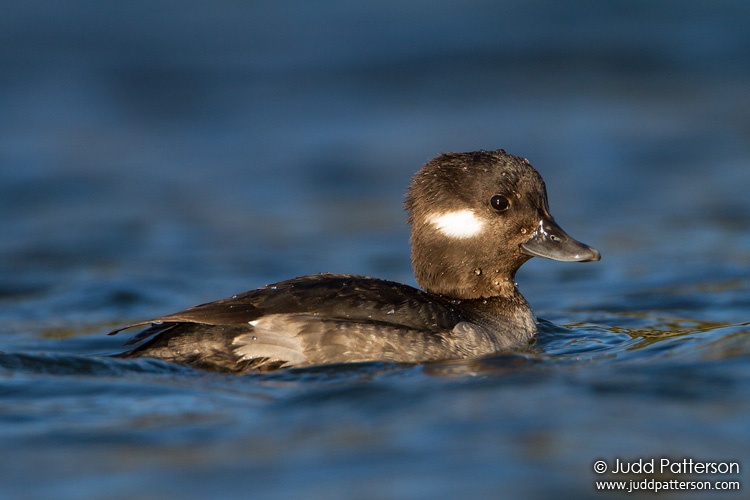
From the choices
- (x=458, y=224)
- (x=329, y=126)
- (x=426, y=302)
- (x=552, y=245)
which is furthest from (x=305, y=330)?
(x=329, y=126)

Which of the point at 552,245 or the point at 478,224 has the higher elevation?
the point at 478,224

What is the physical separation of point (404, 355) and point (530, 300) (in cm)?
327

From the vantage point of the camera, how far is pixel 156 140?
15633mm

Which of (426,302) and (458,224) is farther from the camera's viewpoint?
(458,224)

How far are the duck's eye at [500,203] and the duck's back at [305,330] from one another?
948mm

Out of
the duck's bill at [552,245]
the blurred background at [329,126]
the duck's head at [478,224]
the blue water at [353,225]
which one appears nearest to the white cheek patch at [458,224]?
the duck's head at [478,224]

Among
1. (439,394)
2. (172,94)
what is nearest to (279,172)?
(172,94)

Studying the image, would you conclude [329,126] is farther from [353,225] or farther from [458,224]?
[458,224]

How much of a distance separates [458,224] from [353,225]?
516 centimetres

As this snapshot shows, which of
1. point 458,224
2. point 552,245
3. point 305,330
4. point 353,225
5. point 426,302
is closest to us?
point 305,330

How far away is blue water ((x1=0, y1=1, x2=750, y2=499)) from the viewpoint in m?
5.63

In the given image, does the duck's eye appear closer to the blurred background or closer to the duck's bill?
the duck's bill

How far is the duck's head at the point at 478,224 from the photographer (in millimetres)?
7496

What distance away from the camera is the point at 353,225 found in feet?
41.4
